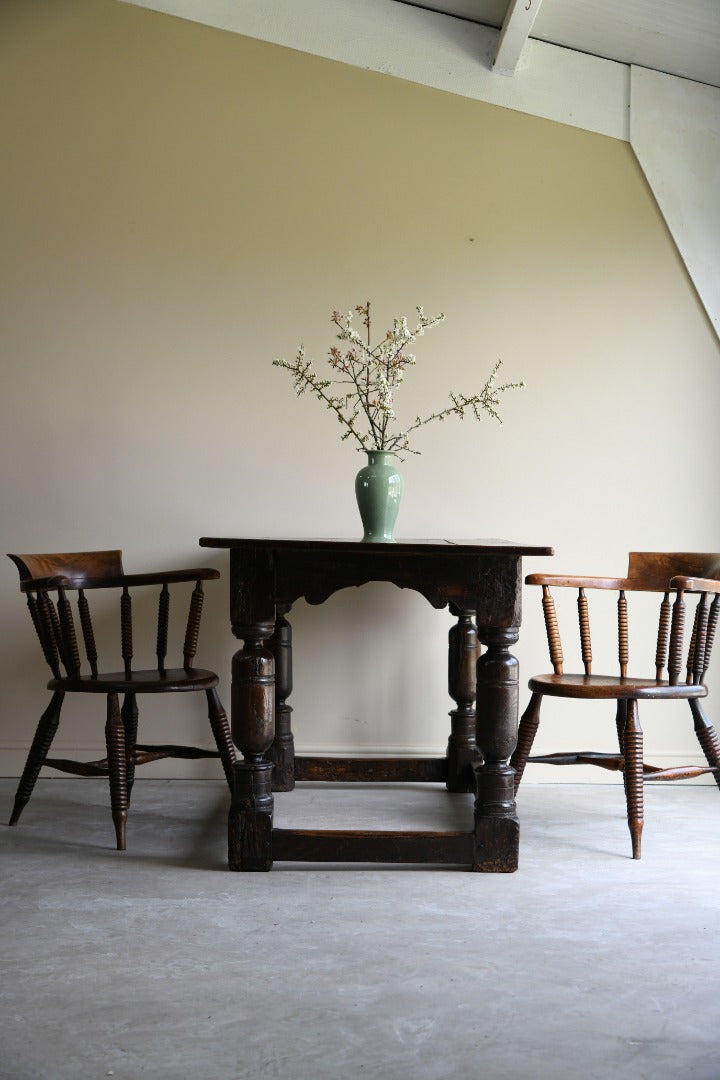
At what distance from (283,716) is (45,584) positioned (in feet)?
3.33

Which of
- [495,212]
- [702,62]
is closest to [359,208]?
[495,212]

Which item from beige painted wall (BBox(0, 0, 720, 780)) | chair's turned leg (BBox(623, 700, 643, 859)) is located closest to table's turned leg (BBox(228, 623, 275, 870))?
chair's turned leg (BBox(623, 700, 643, 859))

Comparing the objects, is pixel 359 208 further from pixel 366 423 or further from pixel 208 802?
pixel 208 802

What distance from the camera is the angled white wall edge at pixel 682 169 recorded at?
3910 millimetres

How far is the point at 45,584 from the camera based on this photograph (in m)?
2.94

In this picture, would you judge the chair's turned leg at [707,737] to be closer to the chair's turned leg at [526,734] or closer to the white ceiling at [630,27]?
the chair's turned leg at [526,734]

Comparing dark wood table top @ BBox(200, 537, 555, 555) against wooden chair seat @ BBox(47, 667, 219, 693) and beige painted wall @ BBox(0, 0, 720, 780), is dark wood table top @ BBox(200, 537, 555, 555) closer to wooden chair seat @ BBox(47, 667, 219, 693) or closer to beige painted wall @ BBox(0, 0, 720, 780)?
wooden chair seat @ BBox(47, 667, 219, 693)

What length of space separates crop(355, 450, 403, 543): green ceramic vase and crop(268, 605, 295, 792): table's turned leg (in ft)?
2.01

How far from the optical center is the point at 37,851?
2.80 meters

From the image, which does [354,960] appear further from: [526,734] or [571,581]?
[571,581]

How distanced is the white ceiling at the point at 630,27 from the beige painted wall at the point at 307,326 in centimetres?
33

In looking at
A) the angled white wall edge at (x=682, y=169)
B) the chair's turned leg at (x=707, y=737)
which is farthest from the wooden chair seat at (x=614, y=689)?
the angled white wall edge at (x=682, y=169)

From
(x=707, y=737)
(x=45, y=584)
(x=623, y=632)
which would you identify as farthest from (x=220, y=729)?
(x=707, y=737)

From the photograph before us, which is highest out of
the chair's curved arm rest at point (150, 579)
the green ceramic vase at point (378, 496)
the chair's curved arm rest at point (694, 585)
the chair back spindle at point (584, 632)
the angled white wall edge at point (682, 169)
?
the angled white wall edge at point (682, 169)
